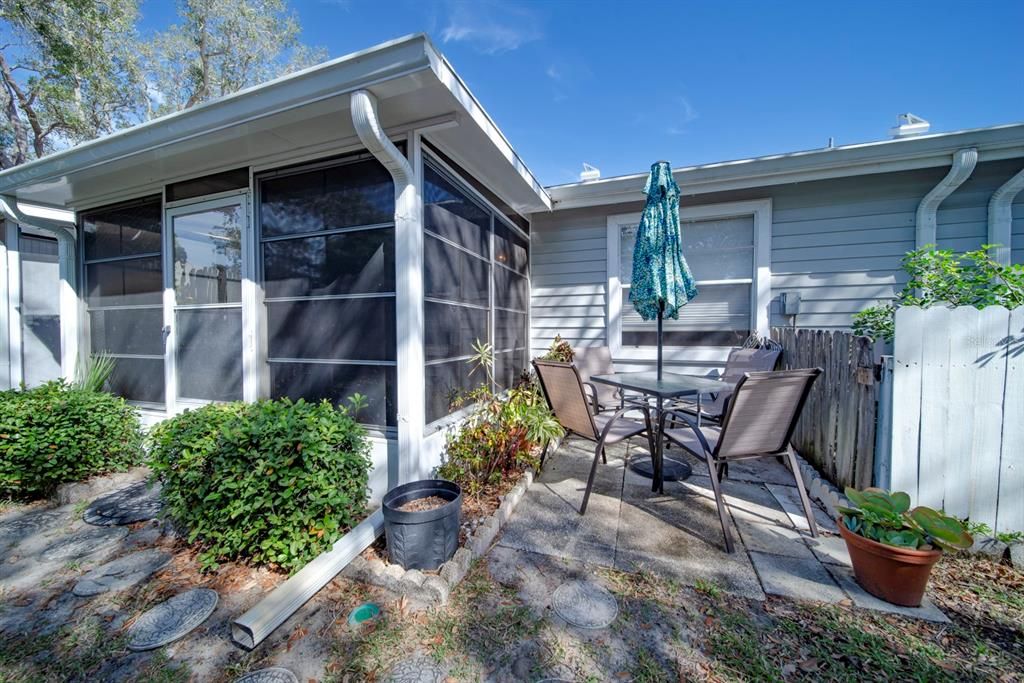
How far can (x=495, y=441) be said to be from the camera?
2.86 meters

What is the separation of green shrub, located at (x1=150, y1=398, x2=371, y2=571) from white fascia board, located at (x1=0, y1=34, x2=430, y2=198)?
74.6 inches

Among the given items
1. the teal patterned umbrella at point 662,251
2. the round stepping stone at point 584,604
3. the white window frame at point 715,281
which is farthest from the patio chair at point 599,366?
the round stepping stone at point 584,604

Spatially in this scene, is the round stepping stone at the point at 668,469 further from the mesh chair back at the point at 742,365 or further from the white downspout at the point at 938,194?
the white downspout at the point at 938,194

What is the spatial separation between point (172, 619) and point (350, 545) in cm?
75

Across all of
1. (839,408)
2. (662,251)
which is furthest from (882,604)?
(662,251)

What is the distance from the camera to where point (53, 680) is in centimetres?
142

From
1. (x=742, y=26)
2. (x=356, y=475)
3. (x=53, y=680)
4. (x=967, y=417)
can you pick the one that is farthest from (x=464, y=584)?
(x=742, y=26)

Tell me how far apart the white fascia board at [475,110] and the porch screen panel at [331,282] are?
0.79 m

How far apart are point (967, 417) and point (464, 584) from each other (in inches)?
109

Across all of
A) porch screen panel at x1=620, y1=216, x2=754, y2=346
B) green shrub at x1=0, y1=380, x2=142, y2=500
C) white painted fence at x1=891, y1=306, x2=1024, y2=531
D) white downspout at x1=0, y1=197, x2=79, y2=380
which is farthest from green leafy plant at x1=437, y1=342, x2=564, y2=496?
white downspout at x1=0, y1=197, x2=79, y2=380

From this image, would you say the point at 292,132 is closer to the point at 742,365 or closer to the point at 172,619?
the point at 172,619

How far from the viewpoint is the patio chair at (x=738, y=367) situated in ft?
11.8

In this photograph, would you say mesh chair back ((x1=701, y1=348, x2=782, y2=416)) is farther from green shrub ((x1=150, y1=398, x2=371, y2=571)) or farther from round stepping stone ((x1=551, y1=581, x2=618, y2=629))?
green shrub ((x1=150, y1=398, x2=371, y2=571))

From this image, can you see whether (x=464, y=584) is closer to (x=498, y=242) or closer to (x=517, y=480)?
(x=517, y=480)
